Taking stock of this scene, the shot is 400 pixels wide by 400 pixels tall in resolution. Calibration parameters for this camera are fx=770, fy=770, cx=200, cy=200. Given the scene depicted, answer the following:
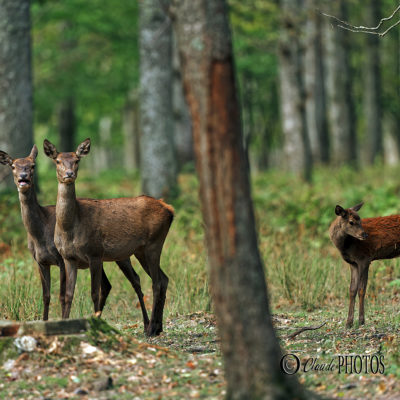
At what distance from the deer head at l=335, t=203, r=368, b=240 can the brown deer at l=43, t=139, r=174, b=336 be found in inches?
79.3

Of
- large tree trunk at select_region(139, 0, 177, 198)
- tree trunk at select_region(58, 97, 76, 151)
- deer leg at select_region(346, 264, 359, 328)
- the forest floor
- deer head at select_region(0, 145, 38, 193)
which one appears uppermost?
tree trunk at select_region(58, 97, 76, 151)

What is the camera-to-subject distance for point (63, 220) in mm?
7699

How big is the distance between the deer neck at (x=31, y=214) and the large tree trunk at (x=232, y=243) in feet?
11.7

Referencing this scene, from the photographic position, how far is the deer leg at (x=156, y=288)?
808cm

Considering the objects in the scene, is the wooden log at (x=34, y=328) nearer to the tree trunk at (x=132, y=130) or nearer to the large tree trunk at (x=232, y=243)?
the large tree trunk at (x=232, y=243)

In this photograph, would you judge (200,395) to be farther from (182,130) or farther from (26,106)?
(182,130)

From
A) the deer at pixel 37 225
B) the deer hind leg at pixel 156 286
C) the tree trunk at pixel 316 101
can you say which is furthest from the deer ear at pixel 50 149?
the tree trunk at pixel 316 101

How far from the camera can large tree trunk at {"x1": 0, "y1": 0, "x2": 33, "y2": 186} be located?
14250 millimetres

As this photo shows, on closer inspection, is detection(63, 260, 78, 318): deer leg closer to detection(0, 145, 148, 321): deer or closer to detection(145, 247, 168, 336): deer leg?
detection(0, 145, 148, 321): deer

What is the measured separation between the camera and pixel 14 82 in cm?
1443

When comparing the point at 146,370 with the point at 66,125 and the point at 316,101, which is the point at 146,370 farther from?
the point at 66,125

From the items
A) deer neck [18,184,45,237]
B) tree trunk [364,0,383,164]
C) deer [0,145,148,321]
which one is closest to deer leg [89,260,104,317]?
deer [0,145,148,321]

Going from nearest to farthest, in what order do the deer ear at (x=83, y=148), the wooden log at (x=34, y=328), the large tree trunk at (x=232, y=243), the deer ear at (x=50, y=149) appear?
the large tree trunk at (x=232, y=243) → the wooden log at (x=34, y=328) → the deer ear at (x=50, y=149) → the deer ear at (x=83, y=148)

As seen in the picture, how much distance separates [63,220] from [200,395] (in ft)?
9.18
